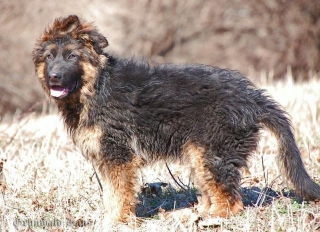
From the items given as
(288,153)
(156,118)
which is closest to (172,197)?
(156,118)

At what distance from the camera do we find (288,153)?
6.39 meters

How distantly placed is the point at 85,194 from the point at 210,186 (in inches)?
63.7

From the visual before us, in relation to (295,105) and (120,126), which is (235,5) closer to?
(295,105)

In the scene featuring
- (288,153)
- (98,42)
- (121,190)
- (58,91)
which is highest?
(98,42)

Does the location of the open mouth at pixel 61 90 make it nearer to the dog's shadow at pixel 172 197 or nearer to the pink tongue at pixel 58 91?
the pink tongue at pixel 58 91

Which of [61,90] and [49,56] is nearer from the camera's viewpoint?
[61,90]

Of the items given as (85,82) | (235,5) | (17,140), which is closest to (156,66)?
(85,82)

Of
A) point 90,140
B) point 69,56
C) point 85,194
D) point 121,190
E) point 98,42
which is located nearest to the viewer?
point 121,190

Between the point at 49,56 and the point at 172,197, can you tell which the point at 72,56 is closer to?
the point at 49,56

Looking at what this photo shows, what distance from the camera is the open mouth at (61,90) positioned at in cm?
660

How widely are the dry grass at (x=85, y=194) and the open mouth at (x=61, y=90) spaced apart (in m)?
1.08

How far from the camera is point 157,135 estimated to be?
659cm

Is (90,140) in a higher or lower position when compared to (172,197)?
higher

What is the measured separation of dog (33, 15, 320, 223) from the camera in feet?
20.8
